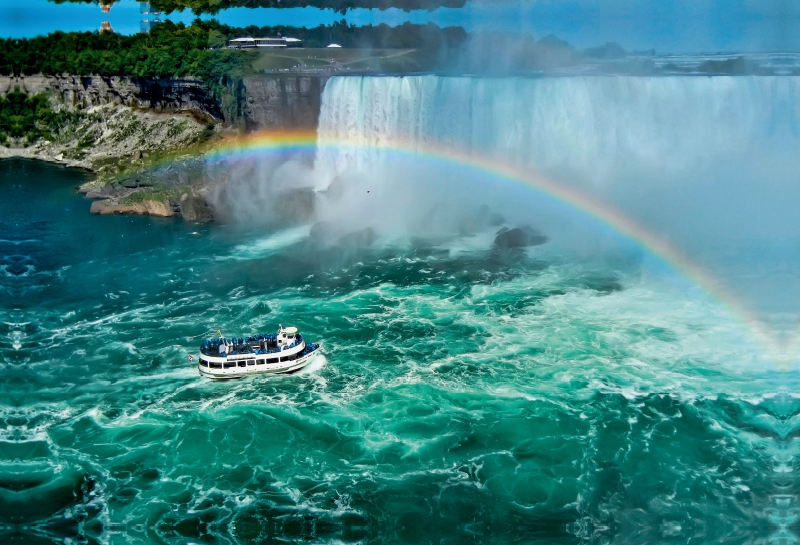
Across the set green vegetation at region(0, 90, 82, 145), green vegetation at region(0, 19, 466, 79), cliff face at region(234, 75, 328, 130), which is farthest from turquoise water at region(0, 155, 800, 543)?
green vegetation at region(0, 90, 82, 145)

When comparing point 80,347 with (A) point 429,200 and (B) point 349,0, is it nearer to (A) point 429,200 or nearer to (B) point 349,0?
(A) point 429,200

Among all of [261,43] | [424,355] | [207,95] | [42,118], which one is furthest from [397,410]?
[261,43]

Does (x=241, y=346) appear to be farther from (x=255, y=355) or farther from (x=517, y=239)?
(x=517, y=239)

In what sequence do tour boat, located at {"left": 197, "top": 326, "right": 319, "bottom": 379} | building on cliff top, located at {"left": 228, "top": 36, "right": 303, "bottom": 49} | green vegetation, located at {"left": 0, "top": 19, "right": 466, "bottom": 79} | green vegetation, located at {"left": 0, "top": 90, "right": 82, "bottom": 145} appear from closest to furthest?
tour boat, located at {"left": 197, "top": 326, "right": 319, "bottom": 379}
green vegetation, located at {"left": 0, "top": 19, "right": 466, "bottom": 79}
green vegetation, located at {"left": 0, "top": 90, "right": 82, "bottom": 145}
building on cliff top, located at {"left": 228, "top": 36, "right": 303, "bottom": 49}

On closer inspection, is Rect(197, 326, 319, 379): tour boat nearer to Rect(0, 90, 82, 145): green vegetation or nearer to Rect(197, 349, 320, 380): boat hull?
Rect(197, 349, 320, 380): boat hull

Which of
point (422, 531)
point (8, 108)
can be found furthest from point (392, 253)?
point (8, 108)

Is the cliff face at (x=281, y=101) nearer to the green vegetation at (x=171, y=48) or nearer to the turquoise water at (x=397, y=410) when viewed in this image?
the green vegetation at (x=171, y=48)

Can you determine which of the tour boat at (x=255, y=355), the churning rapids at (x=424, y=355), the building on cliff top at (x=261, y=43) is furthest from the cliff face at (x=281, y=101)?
the tour boat at (x=255, y=355)
